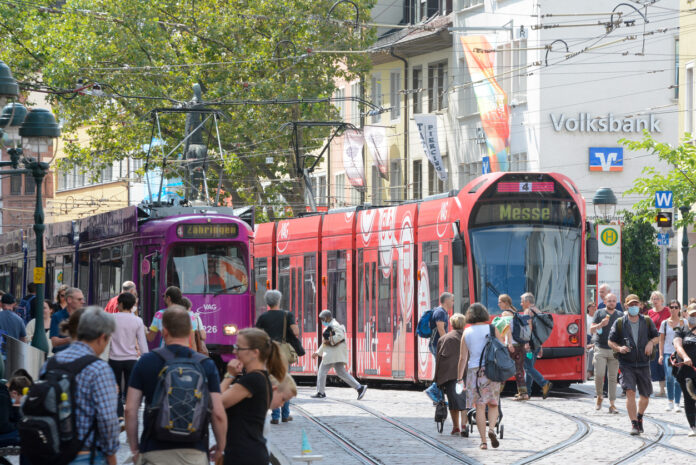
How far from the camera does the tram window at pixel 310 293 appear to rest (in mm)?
28922

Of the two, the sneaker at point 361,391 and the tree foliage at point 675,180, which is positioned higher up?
the tree foliage at point 675,180

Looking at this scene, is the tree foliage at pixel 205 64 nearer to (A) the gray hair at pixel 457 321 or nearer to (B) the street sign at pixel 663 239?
(B) the street sign at pixel 663 239

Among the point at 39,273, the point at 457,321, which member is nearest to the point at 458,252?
the point at 457,321

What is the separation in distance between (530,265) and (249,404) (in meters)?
15.0

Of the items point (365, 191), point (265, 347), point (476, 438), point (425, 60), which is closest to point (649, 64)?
point (425, 60)

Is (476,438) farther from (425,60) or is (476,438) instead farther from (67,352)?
(425,60)

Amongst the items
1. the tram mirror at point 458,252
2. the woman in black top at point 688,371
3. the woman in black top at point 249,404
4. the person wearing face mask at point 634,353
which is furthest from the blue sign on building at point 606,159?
the woman in black top at point 249,404

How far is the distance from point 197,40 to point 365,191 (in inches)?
449

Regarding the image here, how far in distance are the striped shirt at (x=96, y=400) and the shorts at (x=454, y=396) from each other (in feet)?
29.6

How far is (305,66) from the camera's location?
46.4 m

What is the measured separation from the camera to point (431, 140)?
48094mm

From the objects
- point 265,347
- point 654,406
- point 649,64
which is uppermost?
point 649,64

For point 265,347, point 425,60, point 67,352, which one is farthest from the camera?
point 425,60

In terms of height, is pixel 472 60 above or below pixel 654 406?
above
